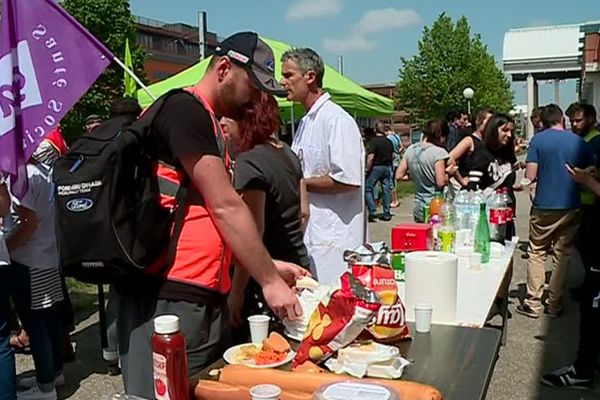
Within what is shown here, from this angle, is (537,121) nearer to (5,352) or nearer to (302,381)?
(5,352)

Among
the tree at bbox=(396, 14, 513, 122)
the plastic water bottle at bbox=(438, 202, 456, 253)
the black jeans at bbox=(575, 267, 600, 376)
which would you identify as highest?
the tree at bbox=(396, 14, 513, 122)

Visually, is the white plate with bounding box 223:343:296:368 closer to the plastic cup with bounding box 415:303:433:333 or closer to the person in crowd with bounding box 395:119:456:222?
the plastic cup with bounding box 415:303:433:333

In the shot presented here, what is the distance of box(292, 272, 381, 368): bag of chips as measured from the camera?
153 centimetres

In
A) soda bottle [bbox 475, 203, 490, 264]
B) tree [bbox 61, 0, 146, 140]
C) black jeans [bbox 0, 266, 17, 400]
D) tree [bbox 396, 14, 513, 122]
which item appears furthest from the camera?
tree [bbox 396, 14, 513, 122]

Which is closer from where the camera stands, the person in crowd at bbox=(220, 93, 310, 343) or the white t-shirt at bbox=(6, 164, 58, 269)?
the person in crowd at bbox=(220, 93, 310, 343)

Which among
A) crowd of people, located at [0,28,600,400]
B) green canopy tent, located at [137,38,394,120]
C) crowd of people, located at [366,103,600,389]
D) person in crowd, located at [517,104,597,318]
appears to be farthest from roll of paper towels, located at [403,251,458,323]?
green canopy tent, located at [137,38,394,120]

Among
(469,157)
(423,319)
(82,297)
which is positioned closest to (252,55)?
(423,319)

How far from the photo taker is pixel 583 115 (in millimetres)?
5691

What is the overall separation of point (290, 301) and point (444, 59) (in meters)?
37.9

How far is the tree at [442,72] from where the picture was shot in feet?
123

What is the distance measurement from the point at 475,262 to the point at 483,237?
0.32 meters

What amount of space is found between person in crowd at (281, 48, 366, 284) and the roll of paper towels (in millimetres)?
1086

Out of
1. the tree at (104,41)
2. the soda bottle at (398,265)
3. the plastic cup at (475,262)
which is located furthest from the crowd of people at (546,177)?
the tree at (104,41)

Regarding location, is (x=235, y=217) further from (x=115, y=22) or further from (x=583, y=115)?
(x=115, y=22)
